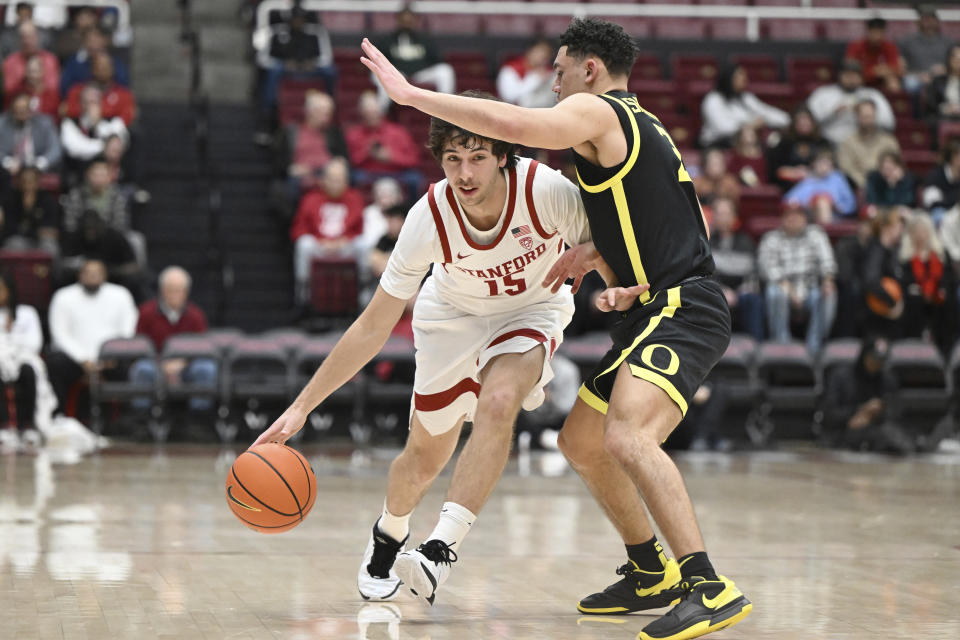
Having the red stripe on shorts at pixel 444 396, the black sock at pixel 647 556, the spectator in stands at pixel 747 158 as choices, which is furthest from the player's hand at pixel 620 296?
the spectator in stands at pixel 747 158

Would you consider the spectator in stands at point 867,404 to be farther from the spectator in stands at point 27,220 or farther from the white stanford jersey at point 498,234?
the white stanford jersey at point 498,234

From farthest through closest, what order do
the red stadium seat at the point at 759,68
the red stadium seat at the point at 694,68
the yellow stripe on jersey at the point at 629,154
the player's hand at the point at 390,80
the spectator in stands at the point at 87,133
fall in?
the red stadium seat at the point at 759,68, the red stadium seat at the point at 694,68, the spectator in stands at the point at 87,133, the yellow stripe on jersey at the point at 629,154, the player's hand at the point at 390,80

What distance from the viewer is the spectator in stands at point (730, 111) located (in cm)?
1502

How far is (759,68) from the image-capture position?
53.7 ft

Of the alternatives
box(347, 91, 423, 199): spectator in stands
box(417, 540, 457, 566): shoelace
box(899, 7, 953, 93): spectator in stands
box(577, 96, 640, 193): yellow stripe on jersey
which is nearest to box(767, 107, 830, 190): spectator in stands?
box(899, 7, 953, 93): spectator in stands

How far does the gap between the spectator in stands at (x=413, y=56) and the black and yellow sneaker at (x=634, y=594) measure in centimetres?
1018

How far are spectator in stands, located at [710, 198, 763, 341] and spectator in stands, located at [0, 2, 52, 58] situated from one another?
7.37m

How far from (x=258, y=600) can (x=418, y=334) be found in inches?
44.6

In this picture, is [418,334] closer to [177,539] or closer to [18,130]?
[177,539]

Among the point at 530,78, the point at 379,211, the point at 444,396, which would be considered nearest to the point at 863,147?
the point at 530,78

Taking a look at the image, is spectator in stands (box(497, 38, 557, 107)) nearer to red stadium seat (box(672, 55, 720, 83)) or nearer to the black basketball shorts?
red stadium seat (box(672, 55, 720, 83))

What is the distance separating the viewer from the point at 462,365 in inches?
198

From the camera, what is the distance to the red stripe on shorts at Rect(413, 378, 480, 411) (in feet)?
16.3

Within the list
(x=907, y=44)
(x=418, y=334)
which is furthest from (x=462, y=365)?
(x=907, y=44)
